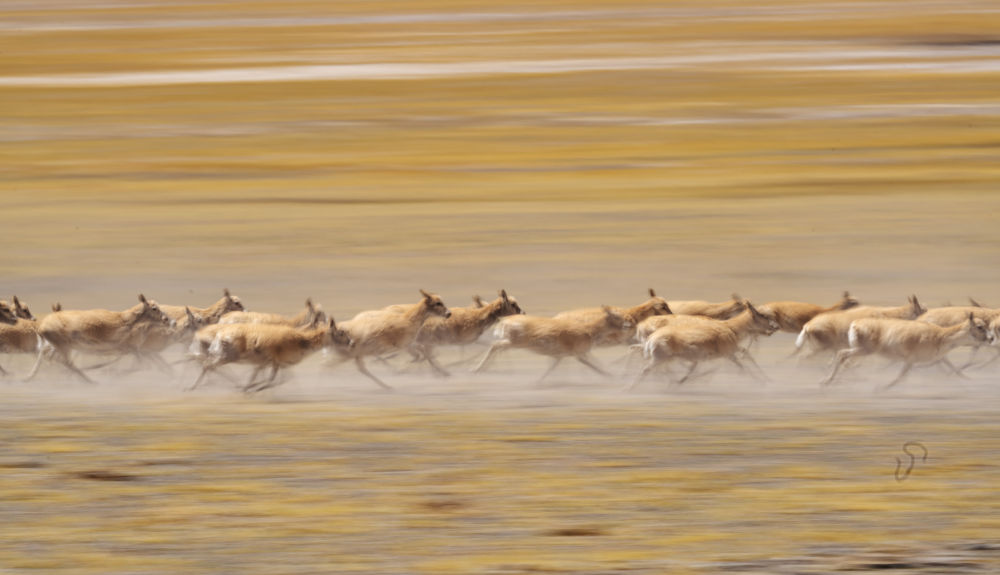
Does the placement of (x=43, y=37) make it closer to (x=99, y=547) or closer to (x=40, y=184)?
(x=40, y=184)

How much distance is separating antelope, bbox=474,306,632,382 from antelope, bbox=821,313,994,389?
149 centimetres

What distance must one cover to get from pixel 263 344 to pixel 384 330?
32.2 inches

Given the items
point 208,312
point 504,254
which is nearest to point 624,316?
point 208,312

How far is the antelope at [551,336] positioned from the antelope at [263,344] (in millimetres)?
1011

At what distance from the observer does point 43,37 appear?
35156mm

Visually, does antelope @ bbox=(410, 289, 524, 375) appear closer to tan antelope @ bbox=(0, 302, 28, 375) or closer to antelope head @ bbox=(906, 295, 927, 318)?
tan antelope @ bbox=(0, 302, 28, 375)

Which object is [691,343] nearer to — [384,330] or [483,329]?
[483,329]

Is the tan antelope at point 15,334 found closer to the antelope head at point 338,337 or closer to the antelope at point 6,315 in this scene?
the antelope at point 6,315

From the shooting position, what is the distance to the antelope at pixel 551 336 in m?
10.0

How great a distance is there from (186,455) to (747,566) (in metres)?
3.18

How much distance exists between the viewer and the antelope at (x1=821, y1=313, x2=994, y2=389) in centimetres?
961

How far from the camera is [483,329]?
10547 millimetres

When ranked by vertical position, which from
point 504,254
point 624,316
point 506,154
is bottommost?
point 624,316

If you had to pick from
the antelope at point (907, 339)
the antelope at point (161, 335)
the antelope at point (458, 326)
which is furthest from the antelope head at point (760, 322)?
the antelope at point (161, 335)
